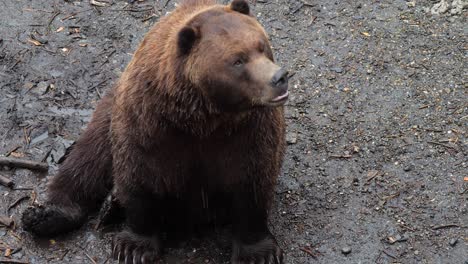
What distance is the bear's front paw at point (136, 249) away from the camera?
5980 millimetres

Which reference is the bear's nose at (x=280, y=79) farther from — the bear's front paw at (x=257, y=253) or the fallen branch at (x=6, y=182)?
the fallen branch at (x=6, y=182)

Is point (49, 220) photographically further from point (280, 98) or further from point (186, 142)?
point (280, 98)

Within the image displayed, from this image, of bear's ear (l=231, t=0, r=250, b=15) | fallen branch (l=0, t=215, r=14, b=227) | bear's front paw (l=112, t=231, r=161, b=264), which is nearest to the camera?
bear's ear (l=231, t=0, r=250, b=15)

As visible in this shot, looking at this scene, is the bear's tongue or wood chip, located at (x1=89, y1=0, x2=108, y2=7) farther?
wood chip, located at (x1=89, y1=0, x2=108, y2=7)

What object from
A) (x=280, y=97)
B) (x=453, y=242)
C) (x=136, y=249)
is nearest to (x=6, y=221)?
(x=136, y=249)

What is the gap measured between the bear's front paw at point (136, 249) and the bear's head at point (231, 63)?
1602 mm

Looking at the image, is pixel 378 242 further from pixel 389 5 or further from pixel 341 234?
pixel 389 5

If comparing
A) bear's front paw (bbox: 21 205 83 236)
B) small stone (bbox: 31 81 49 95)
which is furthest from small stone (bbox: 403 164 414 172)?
small stone (bbox: 31 81 49 95)

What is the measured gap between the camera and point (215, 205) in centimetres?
584

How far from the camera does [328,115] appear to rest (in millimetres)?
7020

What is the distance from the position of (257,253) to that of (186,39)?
1.88 m

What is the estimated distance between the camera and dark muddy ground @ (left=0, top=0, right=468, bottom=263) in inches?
238

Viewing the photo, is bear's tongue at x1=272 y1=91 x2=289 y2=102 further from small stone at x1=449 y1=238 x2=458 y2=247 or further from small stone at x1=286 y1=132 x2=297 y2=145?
small stone at x1=286 y1=132 x2=297 y2=145

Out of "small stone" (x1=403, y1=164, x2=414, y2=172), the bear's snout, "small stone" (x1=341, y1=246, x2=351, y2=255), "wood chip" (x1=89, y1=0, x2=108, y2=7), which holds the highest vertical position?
the bear's snout
